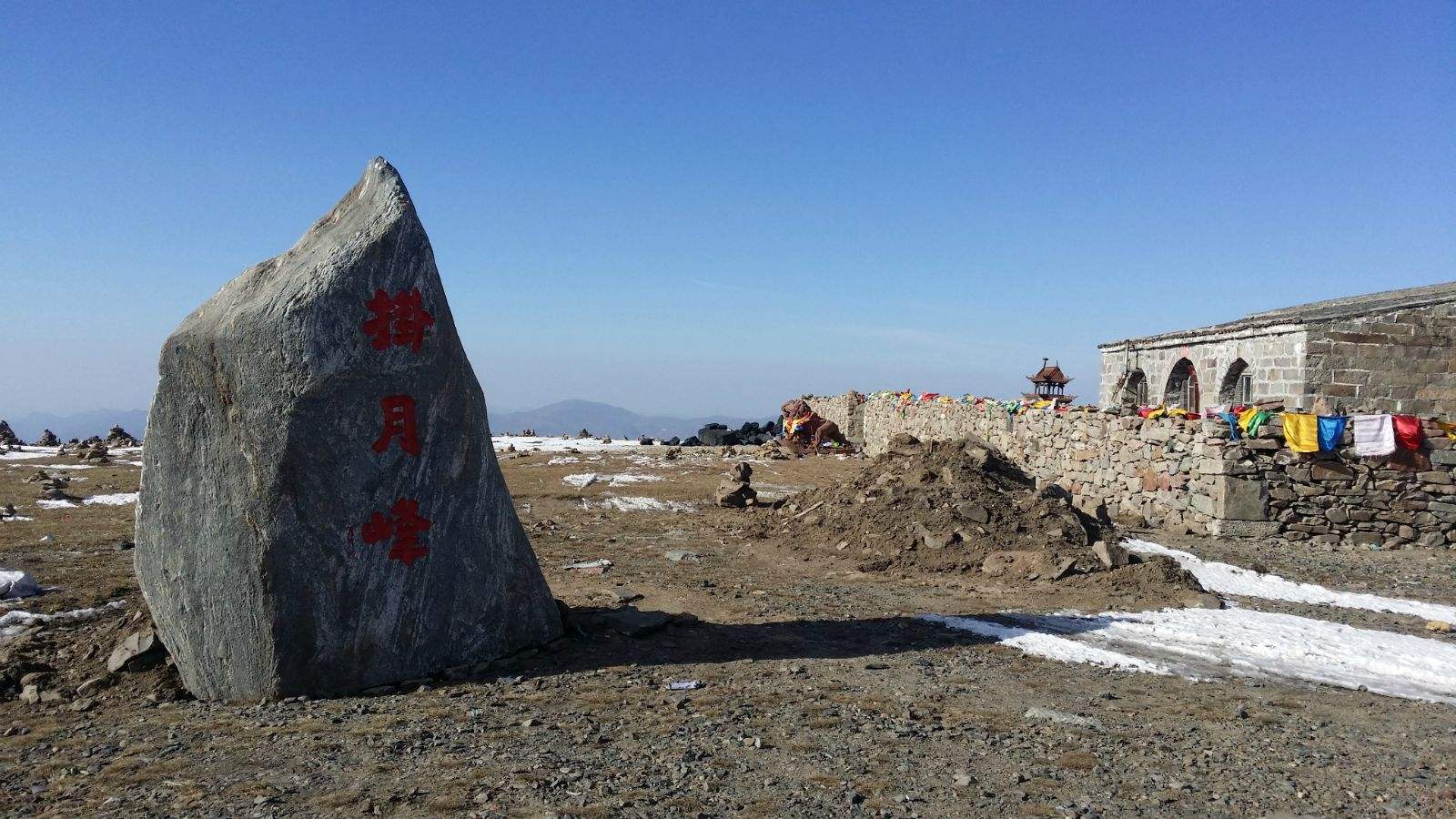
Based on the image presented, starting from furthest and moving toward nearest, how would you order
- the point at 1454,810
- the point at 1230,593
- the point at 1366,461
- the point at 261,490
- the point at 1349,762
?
the point at 1366,461 < the point at 1230,593 < the point at 261,490 < the point at 1349,762 < the point at 1454,810

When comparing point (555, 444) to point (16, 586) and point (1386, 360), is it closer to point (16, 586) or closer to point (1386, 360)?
point (16, 586)

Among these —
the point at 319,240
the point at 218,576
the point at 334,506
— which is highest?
the point at 319,240

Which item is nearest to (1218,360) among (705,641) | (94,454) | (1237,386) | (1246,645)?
(1237,386)

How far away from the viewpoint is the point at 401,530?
207 inches

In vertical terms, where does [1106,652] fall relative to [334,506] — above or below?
below

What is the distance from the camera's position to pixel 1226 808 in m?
3.73

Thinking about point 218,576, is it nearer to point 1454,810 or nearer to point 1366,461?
point 1454,810

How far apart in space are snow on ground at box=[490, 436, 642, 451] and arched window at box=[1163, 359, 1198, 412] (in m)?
14.6

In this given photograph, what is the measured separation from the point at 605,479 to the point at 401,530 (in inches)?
501

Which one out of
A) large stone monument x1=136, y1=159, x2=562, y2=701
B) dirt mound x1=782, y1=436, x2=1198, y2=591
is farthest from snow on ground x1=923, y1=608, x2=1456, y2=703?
large stone monument x1=136, y1=159, x2=562, y2=701

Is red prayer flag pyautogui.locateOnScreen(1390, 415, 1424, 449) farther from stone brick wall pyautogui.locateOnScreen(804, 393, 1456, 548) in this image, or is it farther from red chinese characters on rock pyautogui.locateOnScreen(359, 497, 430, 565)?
red chinese characters on rock pyautogui.locateOnScreen(359, 497, 430, 565)

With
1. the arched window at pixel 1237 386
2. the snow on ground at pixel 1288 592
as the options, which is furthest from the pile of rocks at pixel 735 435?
the snow on ground at pixel 1288 592

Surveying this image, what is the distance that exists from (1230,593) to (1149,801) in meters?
5.72

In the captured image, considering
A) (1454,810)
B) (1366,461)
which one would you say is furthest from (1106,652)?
(1366,461)
